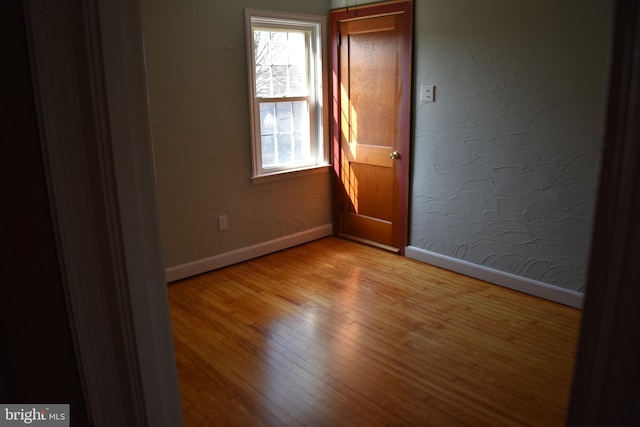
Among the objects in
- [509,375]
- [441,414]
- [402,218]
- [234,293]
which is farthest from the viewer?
[402,218]

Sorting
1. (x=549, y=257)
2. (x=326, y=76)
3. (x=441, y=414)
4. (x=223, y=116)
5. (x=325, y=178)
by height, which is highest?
(x=326, y=76)

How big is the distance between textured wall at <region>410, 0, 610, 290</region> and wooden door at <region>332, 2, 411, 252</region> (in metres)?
0.18

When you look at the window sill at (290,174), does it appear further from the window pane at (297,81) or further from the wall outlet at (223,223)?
the window pane at (297,81)

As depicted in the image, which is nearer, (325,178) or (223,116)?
(223,116)

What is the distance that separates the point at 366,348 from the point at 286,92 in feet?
8.07

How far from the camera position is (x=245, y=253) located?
14.2 ft

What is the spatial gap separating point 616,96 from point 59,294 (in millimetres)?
1104

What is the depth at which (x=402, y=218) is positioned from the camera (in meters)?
4.30

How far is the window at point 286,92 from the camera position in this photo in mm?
4125

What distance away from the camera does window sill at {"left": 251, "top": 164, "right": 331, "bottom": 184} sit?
4.27 metres

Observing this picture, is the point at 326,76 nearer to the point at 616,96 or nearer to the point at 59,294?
the point at 59,294

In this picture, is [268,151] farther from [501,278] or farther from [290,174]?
[501,278]

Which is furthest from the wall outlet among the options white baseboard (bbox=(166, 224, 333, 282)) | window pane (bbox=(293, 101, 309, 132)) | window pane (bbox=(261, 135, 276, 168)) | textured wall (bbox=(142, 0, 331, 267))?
window pane (bbox=(293, 101, 309, 132))

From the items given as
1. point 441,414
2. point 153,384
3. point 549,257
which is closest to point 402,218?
point 549,257
